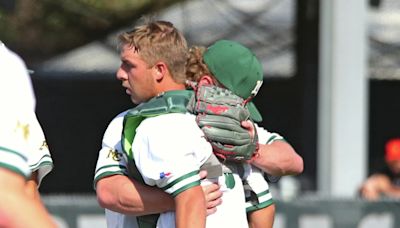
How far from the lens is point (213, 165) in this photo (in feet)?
9.36

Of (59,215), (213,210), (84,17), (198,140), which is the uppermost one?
(84,17)

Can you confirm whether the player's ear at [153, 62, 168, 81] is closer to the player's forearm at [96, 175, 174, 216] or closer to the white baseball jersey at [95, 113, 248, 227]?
the white baseball jersey at [95, 113, 248, 227]

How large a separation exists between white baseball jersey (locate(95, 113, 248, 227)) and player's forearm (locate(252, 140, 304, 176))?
207 mm

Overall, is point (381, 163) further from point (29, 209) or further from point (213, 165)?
point (29, 209)

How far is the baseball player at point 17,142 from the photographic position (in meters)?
1.84

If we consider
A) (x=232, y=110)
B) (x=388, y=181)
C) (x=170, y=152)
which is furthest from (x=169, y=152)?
(x=388, y=181)

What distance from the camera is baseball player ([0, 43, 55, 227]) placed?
1842 millimetres

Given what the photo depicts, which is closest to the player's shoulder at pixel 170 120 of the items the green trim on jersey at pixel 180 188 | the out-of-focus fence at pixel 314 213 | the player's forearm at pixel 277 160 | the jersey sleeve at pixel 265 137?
the green trim on jersey at pixel 180 188

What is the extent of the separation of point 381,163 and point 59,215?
3016mm

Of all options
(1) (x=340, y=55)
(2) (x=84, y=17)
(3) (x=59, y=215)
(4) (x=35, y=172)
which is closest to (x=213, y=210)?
(4) (x=35, y=172)

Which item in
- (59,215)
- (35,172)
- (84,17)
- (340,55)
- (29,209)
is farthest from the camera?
(84,17)

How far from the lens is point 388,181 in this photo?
7852 mm

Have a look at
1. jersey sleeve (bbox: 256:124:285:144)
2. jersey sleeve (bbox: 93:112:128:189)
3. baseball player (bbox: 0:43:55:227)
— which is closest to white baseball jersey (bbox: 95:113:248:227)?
jersey sleeve (bbox: 93:112:128:189)

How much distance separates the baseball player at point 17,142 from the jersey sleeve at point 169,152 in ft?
2.69
